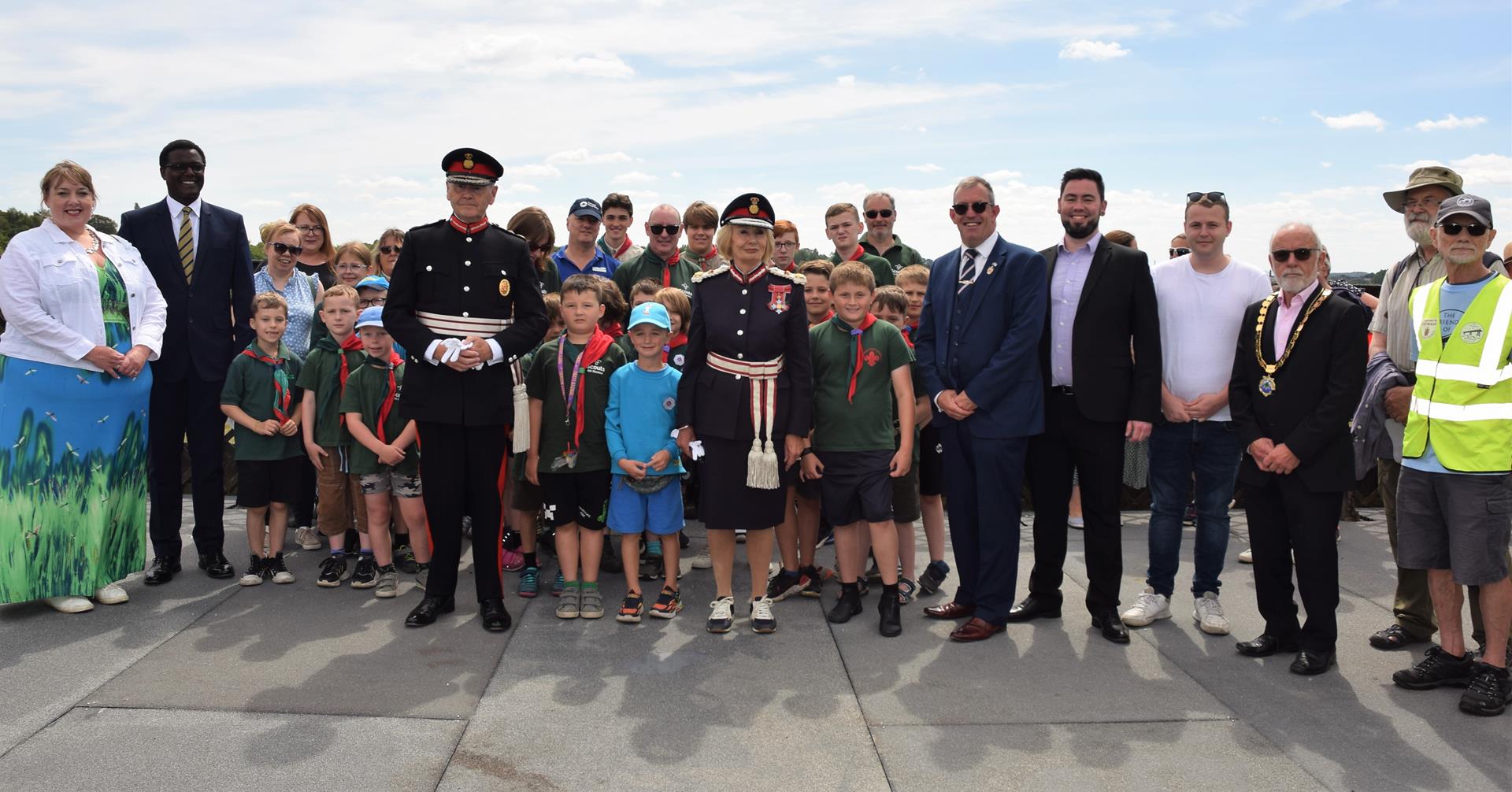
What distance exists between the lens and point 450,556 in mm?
5027

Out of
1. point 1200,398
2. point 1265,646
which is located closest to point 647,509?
point 1200,398

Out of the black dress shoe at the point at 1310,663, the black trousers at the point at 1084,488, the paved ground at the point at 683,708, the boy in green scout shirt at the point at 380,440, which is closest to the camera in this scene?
the paved ground at the point at 683,708

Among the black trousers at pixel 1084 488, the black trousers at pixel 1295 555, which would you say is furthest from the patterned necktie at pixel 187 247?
the black trousers at pixel 1295 555

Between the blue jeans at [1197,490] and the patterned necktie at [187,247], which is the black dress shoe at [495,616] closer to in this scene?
the patterned necktie at [187,247]

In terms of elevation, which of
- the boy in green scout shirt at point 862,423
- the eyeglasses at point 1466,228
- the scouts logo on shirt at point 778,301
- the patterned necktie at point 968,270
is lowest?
the boy in green scout shirt at point 862,423

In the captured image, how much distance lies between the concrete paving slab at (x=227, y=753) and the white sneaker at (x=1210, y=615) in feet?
11.2

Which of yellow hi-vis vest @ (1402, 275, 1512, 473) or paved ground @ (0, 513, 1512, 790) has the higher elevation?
yellow hi-vis vest @ (1402, 275, 1512, 473)

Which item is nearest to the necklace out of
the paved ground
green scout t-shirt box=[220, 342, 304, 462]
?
the paved ground

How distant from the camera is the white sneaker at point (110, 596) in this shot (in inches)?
205

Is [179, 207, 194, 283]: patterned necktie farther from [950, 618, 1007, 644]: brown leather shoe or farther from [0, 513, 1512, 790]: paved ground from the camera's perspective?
[950, 618, 1007, 644]: brown leather shoe

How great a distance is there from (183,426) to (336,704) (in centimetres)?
275

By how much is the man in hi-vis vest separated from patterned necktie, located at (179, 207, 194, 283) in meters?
6.11

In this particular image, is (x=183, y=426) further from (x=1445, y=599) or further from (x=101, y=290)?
(x=1445, y=599)

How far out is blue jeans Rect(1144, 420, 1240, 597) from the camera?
4863 millimetres
